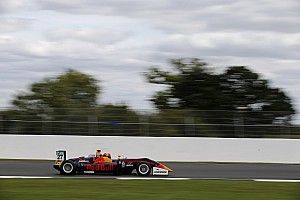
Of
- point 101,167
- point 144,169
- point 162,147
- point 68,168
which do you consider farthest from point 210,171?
point 162,147

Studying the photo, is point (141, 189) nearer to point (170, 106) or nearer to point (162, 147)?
point (162, 147)

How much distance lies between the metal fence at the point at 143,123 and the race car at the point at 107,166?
818 centimetres

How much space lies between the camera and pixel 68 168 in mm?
17828

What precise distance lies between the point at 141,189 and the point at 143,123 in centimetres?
1227

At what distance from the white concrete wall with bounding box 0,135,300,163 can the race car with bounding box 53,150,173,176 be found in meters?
7.36

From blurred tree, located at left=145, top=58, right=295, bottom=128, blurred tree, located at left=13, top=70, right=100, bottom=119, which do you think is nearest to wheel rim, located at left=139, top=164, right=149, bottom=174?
blurred tree, located at left=13, top=70, right=100, bottom=119

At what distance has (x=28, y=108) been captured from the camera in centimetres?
2891

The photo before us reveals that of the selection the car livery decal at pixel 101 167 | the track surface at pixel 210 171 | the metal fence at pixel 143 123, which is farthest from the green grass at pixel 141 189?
the metal fence at pixel 143 123

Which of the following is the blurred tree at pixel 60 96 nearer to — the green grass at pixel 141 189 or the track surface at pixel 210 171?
the track surface at pixel 210 171

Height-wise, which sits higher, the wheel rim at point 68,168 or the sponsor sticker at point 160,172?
the wheel rim at point 68,168

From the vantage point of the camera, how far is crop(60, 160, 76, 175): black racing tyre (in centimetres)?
1778

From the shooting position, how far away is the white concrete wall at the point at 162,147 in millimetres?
24938

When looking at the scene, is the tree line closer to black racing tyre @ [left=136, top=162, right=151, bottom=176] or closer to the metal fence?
the metal fence

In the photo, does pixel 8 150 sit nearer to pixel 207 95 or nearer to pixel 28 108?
pixel 28 108
